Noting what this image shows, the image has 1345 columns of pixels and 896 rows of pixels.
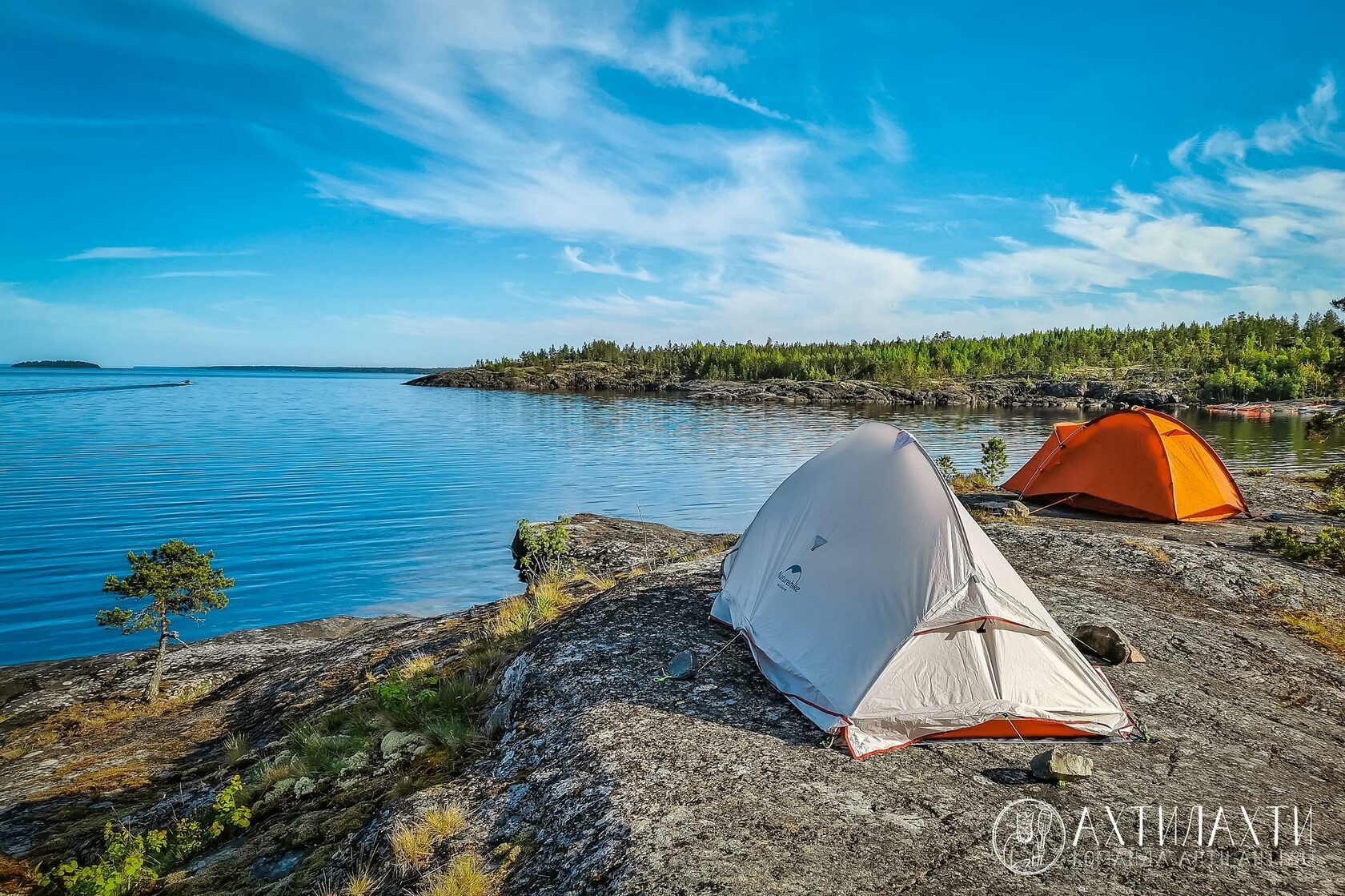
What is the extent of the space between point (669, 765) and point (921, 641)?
8.69 ft

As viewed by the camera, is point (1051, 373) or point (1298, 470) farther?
point (1051, 373)

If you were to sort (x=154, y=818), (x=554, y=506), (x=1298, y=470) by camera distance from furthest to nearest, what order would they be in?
(x=1298, y=470), (x=554, y=506), (x=154, y=818)

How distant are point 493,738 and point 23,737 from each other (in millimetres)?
8584

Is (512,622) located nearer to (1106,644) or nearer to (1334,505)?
(1106,644)

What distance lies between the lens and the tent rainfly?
661 cm

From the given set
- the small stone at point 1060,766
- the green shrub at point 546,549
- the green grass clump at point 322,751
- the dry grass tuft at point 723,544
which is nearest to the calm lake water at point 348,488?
the green shrub at point 546,549

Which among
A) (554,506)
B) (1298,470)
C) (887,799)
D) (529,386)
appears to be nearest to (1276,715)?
(887,799)

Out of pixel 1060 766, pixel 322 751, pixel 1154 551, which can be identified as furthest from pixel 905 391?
pixel 322 751

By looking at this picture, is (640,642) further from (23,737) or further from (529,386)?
(529,386)

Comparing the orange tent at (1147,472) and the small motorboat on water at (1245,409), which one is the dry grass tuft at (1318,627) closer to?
the orange tent at (1147,472)

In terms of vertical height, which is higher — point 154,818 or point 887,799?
point 887,799

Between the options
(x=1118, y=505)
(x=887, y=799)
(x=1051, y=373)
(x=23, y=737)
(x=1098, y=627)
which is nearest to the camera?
(x=887, y=799)

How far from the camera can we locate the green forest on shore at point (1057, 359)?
106 metres

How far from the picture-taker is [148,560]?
12.0 metres
